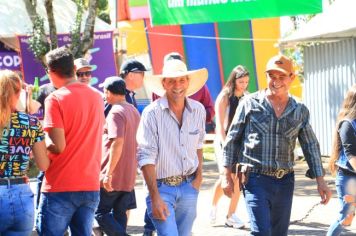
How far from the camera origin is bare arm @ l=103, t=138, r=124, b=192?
7.70 metres

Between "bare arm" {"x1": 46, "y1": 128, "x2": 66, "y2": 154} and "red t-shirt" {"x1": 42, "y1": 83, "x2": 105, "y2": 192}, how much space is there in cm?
4

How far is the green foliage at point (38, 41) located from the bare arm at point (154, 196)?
11980 millimetres

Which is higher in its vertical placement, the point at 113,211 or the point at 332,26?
the point at 332,26

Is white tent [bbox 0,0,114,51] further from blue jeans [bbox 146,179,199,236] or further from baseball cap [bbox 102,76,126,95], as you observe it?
blue jeans [bbox 146,179,199,236]

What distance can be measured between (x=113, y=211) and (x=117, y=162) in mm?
551

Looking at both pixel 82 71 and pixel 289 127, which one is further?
pixel 82 71

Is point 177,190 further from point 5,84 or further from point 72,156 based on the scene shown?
point 5,84

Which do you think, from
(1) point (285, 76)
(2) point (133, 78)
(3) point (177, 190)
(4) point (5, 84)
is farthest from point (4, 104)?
(2) point (133, 78)

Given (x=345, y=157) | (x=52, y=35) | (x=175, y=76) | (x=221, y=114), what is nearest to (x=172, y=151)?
(x=175, y=76)

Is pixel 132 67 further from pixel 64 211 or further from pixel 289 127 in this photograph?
pixel 64 211

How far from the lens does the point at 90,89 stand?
20.9ft

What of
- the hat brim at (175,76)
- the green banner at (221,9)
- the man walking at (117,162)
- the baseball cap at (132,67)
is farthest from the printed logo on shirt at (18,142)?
the green banner at (221,9)

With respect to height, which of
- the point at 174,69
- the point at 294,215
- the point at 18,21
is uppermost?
the point at 18,21

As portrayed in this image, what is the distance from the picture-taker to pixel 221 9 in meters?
15.7
